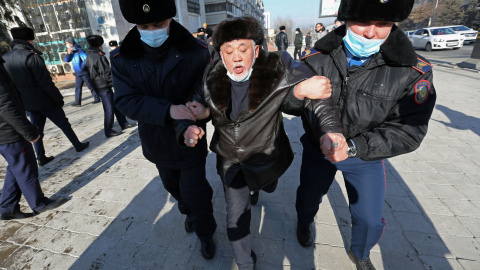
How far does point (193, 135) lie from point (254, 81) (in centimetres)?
59

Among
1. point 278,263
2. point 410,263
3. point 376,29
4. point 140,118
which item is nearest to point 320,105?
point 376,29

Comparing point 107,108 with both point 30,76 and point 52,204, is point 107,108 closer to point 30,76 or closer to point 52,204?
point 30,76

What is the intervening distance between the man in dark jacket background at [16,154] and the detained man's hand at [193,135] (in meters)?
2.47

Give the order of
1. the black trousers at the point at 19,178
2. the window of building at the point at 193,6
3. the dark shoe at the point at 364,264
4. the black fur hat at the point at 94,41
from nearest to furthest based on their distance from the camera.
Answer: the dark shoe at the point at 364,264, the black trousers at the point at 19,178, the black fur hat at the point at 94,41, the window of building at the point at 193,6

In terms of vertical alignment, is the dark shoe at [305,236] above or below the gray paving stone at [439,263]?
above

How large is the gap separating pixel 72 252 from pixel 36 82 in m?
3.22

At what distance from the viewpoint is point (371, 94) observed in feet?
5.67

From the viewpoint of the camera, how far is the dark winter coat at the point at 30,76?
12.9ft

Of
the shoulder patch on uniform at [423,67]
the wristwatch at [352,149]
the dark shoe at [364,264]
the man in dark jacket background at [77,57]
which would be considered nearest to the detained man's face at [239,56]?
the wristwatch at [352,149]

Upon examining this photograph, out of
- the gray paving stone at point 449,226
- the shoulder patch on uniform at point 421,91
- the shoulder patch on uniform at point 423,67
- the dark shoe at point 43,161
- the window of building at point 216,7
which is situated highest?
the window of building at point 216,7

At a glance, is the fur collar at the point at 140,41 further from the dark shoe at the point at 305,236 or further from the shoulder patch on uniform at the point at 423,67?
A: the dark shoe at the point at 305,236

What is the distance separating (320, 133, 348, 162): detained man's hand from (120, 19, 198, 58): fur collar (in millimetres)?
1366

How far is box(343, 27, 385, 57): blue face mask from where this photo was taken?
1716 millimetres

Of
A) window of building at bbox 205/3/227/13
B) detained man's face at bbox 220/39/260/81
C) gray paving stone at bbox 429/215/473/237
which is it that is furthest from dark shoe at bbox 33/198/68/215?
window of building at bbox 205/3/227/13
